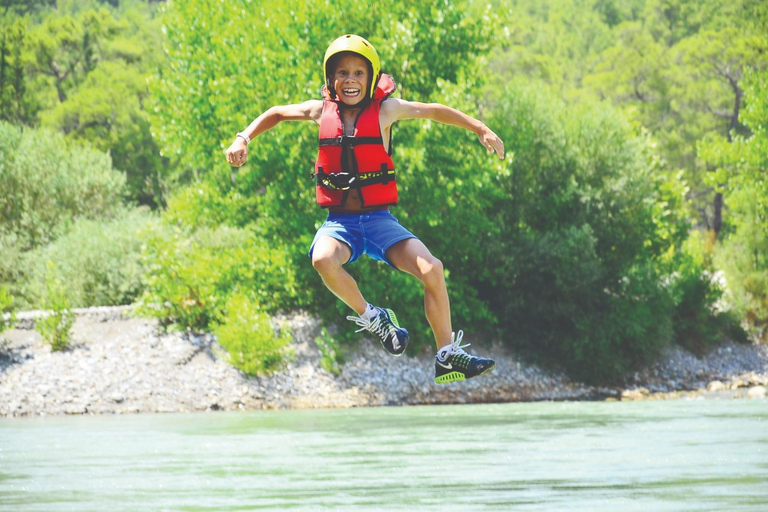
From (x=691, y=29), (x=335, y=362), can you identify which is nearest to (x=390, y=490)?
(x=335, y=362)

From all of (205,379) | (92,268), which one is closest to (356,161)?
(205,379)

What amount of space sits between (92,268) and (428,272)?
26.1 meters

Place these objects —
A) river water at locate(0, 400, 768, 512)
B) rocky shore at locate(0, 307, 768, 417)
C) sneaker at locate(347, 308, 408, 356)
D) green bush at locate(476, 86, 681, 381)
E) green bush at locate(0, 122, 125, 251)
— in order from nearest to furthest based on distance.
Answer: sneaker at locate(347, 308, 408, 356)
river water at locate(0, 400, 768, 512)
rocky shore at locate(0, 307, 768, 417)
green bush at locate(476, 86, 681, 381)
green bush at locate(0, 122, 125, 251)

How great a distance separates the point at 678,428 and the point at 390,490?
27.4 feet

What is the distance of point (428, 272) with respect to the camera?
24.1 ft

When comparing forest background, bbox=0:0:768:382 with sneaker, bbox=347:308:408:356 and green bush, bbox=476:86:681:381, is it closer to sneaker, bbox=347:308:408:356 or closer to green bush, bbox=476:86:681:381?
green bush, bbox=476:86:681:381

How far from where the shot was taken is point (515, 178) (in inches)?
1277

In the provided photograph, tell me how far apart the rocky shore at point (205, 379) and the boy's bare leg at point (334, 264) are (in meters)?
19.7

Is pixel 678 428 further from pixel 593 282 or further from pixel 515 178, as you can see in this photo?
pixel 515 178

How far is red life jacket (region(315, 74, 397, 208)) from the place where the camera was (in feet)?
24.2

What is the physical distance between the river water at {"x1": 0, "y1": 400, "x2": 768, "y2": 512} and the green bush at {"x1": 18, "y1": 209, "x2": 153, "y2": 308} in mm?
7197

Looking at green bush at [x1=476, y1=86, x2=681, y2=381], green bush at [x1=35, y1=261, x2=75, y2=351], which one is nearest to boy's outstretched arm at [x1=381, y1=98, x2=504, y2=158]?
green bush at [x1=35, y1=261, x2=75, y2=351]

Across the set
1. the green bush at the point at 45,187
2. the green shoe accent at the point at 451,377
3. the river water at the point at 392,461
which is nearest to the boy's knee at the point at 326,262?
the green shoe accent at the point at 451,377

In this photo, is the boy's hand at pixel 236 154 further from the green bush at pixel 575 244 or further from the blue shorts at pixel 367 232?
the green bush at pixel 575 244
